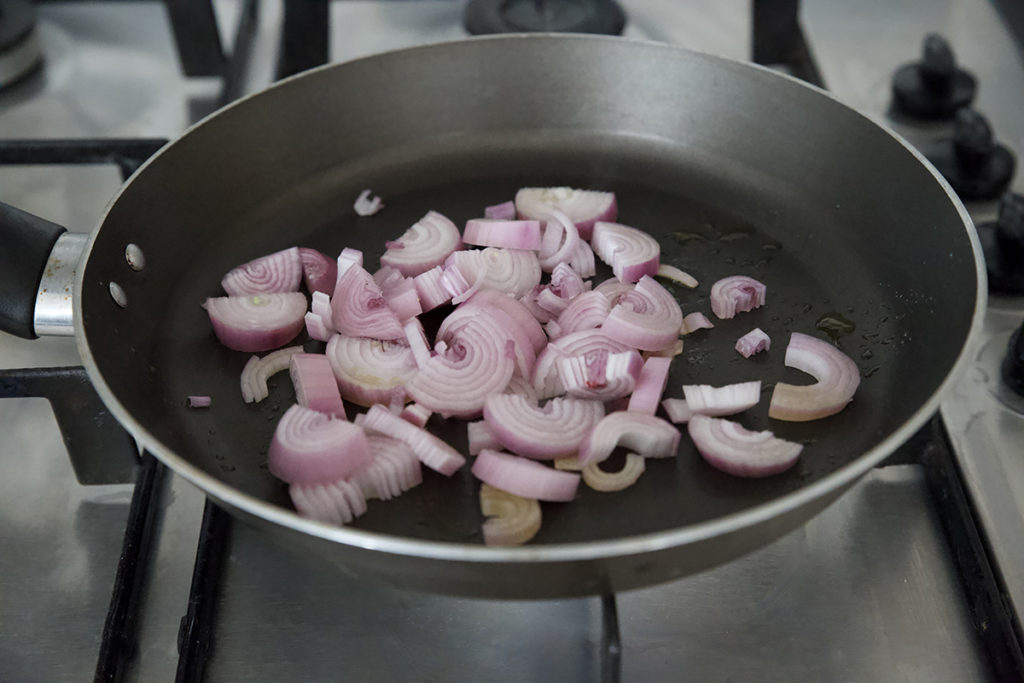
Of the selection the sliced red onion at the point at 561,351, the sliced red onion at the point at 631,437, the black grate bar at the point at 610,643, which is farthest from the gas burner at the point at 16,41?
the black grate bar at the point at 610,643

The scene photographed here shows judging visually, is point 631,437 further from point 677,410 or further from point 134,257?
point 134,257

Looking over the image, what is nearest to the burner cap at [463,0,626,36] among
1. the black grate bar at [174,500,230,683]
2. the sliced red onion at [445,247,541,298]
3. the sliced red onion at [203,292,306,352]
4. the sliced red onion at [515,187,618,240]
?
the sliced red onion at [515,187,618,240]

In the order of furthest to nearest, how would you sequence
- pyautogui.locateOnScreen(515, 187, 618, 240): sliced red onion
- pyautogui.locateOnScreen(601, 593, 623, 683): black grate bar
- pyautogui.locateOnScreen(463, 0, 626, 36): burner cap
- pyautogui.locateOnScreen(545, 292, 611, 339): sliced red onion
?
pyautogui.locateOnScreen(463, 0, 626, 36): burner cap, pyautogui.locateOnScreen(515, 187, 618, 240): sliced red onion, pyautogui.locateOnScreen(545, 292, 611, 339): sliced red onion, pyautogui.locateOnScreen(601, 593, 623, 683): black grate bar

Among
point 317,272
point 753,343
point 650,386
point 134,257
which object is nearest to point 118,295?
point 134,257

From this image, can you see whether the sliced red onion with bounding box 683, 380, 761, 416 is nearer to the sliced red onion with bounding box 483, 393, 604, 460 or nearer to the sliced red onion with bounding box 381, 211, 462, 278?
the sliced red onion with bounding box 483, 393, 604, 460

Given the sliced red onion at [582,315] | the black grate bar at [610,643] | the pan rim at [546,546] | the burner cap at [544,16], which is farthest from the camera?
the burner cap at [544,16]

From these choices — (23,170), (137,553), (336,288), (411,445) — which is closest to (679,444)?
(411,445)

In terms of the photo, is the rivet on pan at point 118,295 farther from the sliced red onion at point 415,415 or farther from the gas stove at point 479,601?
the sliced red onion at point 415,415
